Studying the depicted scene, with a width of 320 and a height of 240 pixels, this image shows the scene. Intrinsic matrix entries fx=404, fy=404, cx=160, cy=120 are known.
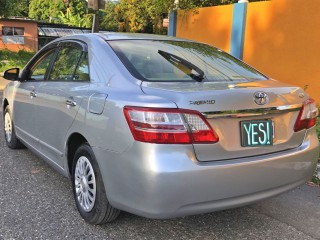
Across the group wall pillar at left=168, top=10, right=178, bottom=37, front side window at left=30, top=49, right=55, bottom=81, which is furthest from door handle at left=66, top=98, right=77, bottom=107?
wall pillar at left=168, top=10, right=178, bottom=37

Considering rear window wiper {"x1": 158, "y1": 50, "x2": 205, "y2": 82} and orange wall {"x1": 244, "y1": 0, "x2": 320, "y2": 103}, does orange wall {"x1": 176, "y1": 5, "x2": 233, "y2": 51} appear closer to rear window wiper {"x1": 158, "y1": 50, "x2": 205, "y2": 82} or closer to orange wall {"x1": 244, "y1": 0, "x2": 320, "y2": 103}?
orange wall {"x1": 244, "y1": 0, "x2": 320, "y2": 103}

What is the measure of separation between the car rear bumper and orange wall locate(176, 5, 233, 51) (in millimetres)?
7846

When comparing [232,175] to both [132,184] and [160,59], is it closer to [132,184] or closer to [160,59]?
[132,184]

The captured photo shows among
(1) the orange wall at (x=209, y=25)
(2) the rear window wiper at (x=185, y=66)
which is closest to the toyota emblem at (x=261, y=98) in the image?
(2) the rear window wiper at (x=185, y=66)

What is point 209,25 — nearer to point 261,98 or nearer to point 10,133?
point 10,133

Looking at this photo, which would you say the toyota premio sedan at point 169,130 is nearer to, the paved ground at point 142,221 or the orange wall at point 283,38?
the paved ground at point 142,221

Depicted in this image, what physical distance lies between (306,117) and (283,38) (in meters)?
5.81

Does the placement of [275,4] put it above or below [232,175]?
above

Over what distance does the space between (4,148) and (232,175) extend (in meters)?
3.94

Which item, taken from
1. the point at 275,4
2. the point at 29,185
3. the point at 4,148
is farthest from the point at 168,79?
the point at 275,4

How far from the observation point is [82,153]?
332 cm

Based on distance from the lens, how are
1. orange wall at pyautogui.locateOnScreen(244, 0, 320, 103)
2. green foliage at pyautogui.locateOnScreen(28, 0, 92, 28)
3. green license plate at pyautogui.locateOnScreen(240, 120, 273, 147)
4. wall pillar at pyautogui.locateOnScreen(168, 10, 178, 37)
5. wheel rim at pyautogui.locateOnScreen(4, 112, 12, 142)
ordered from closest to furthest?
green license plate at pyautogui.locateOnScreen(240, 120, 273, 147), wheel rim at pyautogui.locateOnScreen(4, 112, 12, 142), orange wall at pyautogui.locateOnScreen(244, 0, 320, 103), wall pillar at pyautogui.locateOnScreen(168, 10, 178, 37), green foliage at pyautogui.locateOnScreen(28, 0, 92, 28)

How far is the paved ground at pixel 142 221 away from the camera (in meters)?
3.24

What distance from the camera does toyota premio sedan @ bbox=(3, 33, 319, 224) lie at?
2660mm
